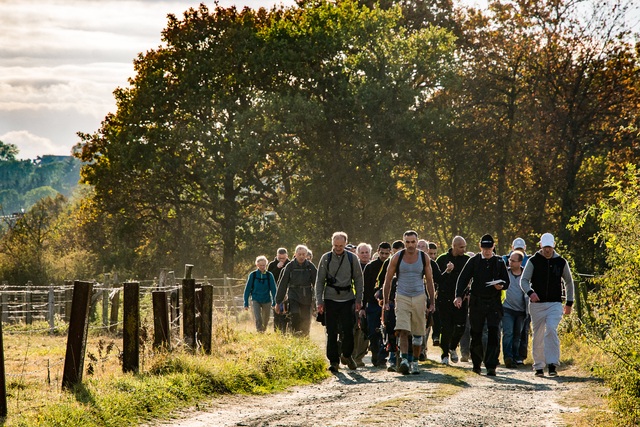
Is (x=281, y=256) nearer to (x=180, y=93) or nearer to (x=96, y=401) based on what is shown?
(x=96, y=401)

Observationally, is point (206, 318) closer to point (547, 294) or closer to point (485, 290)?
point (485, 290)

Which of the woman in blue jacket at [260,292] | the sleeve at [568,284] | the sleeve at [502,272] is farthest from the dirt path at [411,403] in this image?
the woman in blue jacket at [260,292]

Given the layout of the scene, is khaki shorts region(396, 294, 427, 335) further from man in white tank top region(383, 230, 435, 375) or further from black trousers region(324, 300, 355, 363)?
black trousers region(324, 300, 355, 363)

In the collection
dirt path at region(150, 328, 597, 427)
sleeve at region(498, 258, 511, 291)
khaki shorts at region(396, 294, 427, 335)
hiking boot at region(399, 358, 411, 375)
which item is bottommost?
dirt path at region(150, 328, 597, 427)

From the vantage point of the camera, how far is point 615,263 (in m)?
10.5

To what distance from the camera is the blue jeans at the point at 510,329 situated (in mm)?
16953

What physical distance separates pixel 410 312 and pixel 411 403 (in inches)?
144

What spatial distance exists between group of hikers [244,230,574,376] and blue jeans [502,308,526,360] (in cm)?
2

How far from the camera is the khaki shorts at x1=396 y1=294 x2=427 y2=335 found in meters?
14.4

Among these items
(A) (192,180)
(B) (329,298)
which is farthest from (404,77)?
(B) (329,298)

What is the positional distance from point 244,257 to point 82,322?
32688mm

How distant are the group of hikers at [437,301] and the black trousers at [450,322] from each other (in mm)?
17

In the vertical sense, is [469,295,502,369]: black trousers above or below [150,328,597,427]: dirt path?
above

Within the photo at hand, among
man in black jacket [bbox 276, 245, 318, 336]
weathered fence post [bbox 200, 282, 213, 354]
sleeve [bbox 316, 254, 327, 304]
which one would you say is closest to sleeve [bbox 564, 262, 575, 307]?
sleeve [bbox 316, 254, 327, 304]
